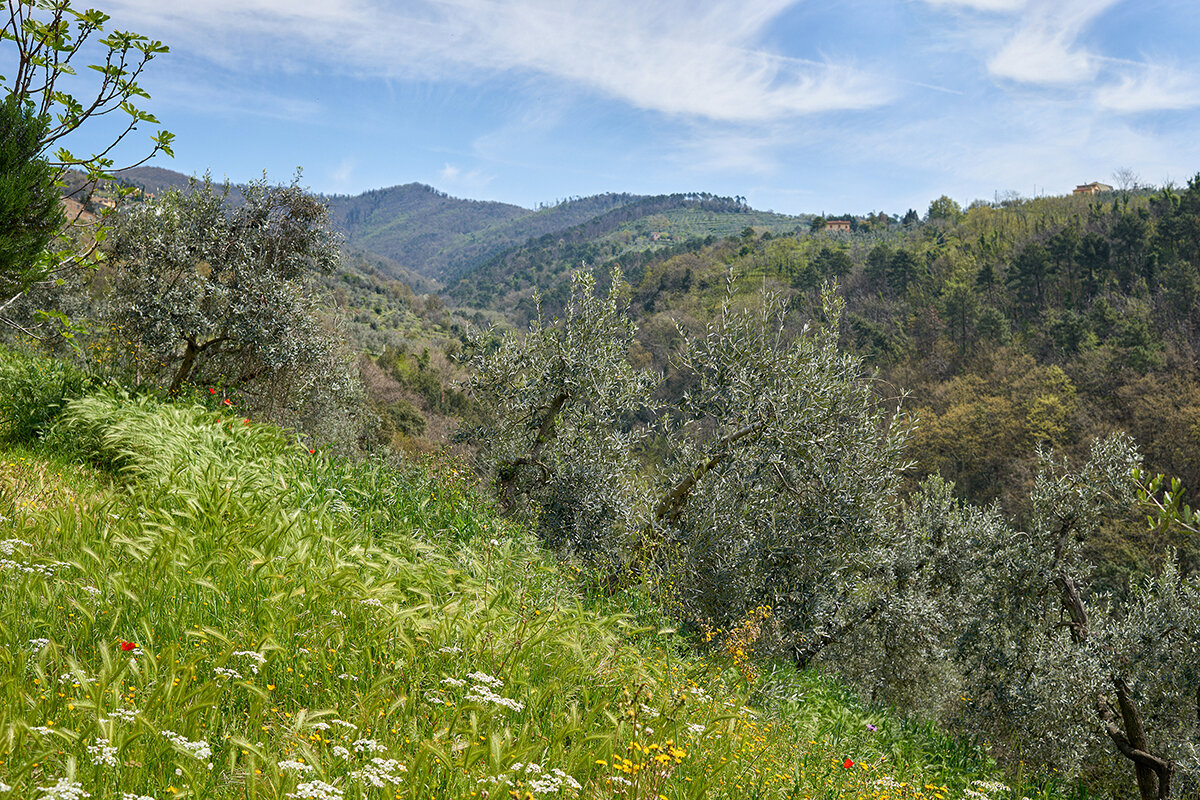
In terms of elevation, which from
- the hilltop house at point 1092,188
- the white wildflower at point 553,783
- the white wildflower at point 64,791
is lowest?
the white wildflower at point 553,783

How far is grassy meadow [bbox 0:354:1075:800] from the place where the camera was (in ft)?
8.55

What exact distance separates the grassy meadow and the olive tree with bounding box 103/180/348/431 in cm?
570

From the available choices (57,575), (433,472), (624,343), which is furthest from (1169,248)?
(57,575)

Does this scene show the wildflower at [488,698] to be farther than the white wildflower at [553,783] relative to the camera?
Yes

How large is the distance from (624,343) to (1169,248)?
7360 centimetres

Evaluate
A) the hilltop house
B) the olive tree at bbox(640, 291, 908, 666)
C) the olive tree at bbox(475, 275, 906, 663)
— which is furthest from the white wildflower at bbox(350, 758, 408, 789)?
the hilltop house

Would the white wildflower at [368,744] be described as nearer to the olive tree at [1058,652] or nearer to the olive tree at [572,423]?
the olive tree at [572,423]

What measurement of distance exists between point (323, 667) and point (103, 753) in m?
1.24

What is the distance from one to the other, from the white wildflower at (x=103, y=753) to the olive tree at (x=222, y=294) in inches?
404

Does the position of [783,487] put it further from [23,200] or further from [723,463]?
[23,200]

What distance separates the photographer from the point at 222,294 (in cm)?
1226

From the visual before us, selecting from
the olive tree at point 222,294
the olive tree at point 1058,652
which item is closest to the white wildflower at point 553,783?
the olive tree at point 222,294

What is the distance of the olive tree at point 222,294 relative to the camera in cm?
1221

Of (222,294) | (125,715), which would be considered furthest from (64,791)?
(222,294)
